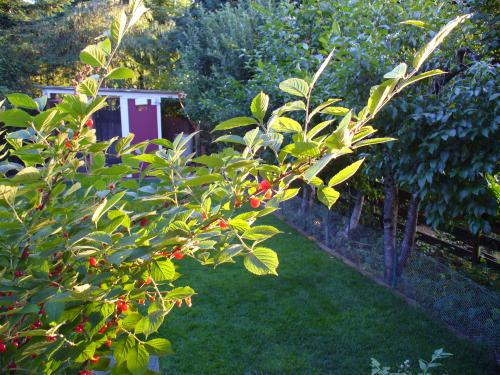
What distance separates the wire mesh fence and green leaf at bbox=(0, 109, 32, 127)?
12.4 ft

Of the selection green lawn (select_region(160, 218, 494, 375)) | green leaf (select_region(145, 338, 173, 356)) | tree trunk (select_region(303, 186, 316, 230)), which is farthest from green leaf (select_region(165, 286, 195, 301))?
tree trunk (select_region(303, 186, 316, 230))

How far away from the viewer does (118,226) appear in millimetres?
986

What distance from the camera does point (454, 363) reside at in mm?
3523

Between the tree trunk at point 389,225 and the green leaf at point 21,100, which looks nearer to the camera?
the green leaf at point 21,100

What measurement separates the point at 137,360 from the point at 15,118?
556 millimetres

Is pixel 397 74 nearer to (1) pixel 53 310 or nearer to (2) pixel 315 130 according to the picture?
(2) pixel 315 130

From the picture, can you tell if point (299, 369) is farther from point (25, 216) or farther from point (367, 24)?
point (367, 24)

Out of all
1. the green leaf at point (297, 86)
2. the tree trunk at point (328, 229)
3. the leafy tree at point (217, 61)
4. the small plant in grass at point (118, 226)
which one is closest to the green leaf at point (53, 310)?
the small plant in grass at point (118, 226)

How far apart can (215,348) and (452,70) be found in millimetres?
3123

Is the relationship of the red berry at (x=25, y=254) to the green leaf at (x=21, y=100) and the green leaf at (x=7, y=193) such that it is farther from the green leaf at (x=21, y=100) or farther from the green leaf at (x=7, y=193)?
the green leaf at (x=21, y=100)

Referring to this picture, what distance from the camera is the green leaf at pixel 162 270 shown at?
3.15 feet

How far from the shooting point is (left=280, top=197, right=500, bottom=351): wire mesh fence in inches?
151

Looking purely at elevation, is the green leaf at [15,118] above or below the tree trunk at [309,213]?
above

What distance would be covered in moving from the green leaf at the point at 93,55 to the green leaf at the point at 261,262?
0.50m
